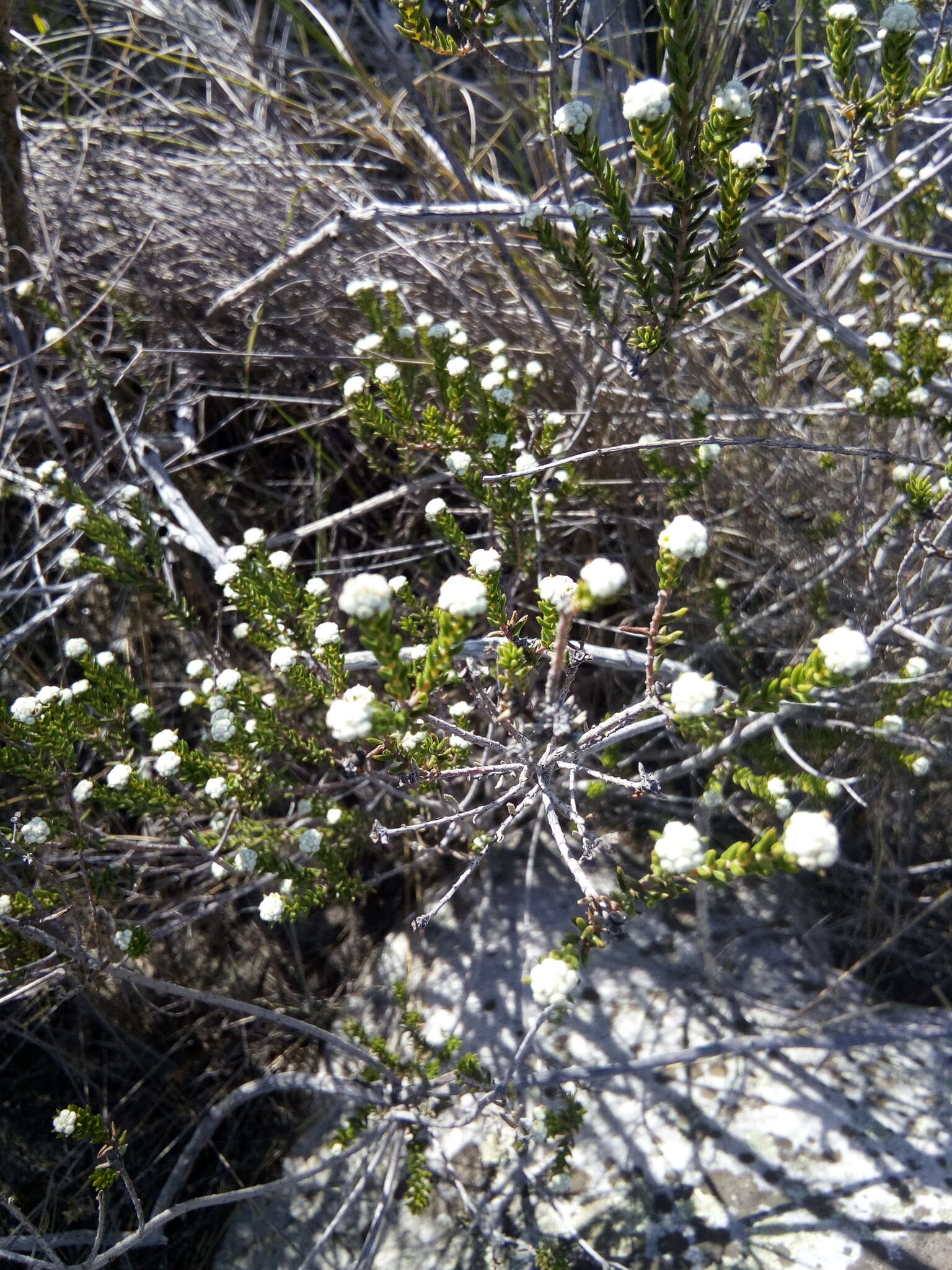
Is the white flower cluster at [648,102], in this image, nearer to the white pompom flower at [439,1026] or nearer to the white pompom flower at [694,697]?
the white pompom flower at [694,697]

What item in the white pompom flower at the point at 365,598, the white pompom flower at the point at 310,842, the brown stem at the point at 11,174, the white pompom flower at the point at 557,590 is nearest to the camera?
the white pompom flower at the point at 365,598

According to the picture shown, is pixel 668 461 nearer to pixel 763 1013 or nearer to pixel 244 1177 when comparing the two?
pixel 763 1013

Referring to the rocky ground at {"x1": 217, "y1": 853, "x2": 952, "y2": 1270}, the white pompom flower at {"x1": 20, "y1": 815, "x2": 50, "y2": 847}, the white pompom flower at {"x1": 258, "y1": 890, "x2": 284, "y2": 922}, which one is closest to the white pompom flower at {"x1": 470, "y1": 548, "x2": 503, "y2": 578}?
the white pompom flower at {"x1": 258, "y1": 890, "x2": 284, "y2": 922}

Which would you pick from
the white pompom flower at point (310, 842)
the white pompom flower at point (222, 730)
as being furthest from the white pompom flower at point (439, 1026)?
the white pompom flower at point (222, 730)

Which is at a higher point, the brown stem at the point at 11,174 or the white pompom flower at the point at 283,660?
the brown stem at the point at 11,174

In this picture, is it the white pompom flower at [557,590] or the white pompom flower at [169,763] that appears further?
the white pompom flower at [169,763]

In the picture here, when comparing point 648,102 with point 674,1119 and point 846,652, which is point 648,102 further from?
point 674,1119

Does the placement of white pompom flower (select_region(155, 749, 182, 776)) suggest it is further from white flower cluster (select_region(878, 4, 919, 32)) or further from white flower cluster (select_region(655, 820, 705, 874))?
white flower cluster (select_region(878, 4, 919, 32))

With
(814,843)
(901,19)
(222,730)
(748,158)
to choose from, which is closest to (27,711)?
(222,730)
